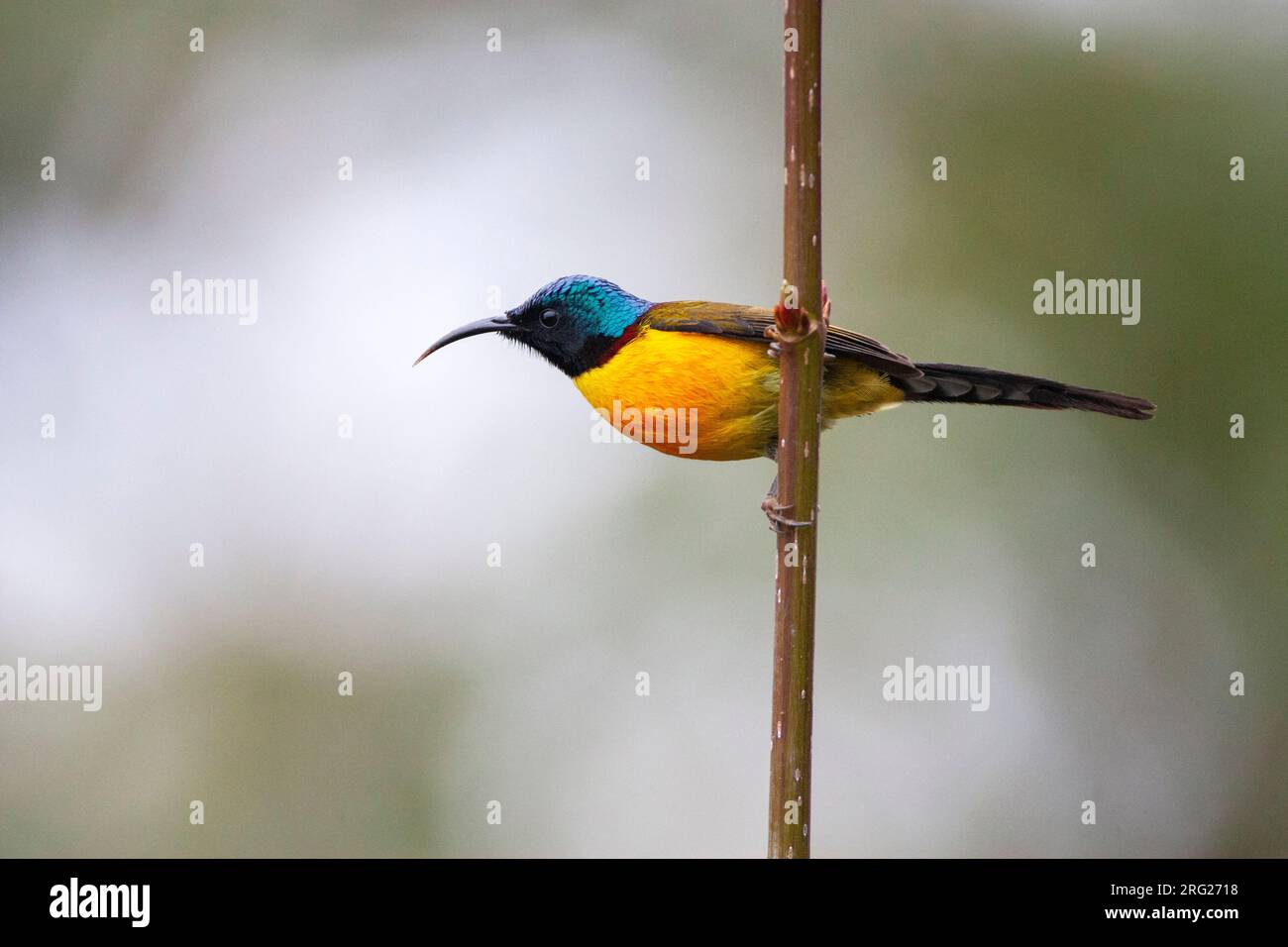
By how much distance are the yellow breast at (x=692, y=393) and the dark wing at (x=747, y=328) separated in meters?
0.03

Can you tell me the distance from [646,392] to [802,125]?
1.95 metres

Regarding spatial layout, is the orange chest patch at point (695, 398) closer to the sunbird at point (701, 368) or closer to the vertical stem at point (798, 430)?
the sunbird at point (701, 368)

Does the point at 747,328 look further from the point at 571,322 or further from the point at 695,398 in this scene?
the point at 571,322

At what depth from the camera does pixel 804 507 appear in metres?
1.89

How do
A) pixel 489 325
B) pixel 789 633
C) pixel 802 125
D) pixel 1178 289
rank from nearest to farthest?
pixel 802 125, pixel 789 633, pixel 489 325, pixel 1178 289

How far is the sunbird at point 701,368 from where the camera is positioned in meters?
3.58

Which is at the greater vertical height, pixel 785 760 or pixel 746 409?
pixel 746 409

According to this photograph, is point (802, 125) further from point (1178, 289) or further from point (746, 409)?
point (1178, 289)

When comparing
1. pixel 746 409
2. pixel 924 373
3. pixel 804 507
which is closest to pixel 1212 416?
pixel 924 373

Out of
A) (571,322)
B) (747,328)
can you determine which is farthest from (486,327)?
(747,328)

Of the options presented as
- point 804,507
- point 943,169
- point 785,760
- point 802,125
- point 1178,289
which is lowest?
point 785,760

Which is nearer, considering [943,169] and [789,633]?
[789,633]

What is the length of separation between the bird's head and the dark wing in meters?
0.12

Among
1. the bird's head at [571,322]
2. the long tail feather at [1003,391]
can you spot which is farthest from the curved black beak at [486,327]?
the long tail feather at [1003,391]
